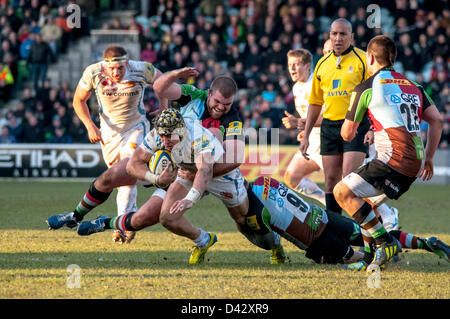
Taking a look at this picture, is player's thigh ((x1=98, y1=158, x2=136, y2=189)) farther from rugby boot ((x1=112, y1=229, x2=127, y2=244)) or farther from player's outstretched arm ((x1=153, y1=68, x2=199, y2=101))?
player's outstretched arm ((x1=153, y1=68, x2=199, y2=101))

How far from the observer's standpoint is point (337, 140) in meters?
9.02

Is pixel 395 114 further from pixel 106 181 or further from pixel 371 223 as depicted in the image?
pixel 106 181

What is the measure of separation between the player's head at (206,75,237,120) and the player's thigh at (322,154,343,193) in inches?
72.3

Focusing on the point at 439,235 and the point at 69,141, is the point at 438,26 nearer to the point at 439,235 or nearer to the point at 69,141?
the point at 69,141

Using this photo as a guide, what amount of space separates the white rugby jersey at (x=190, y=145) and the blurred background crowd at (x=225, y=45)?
13.2 metres

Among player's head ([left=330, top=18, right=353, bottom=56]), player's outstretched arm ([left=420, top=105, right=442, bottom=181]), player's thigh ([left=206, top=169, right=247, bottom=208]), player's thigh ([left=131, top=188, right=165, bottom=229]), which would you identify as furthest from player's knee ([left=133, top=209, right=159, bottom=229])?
player's head ([left=330, top=18, right=353, bottom=56])

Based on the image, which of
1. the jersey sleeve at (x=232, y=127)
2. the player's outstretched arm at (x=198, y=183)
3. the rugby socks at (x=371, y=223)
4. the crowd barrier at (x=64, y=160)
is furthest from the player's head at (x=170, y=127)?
the crowd barrier at (x=64, y=160)

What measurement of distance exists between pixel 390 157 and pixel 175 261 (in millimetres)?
2353

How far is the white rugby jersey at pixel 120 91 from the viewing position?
9664 millimetres

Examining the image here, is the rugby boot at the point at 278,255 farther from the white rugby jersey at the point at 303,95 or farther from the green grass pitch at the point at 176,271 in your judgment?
the white rugby jersey at the point at 303,95

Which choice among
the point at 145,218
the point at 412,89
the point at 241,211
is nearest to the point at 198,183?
the point at 241,211

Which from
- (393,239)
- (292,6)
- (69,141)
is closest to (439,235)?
(393,239)

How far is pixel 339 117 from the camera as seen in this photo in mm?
8938

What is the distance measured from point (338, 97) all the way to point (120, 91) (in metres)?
2.73
